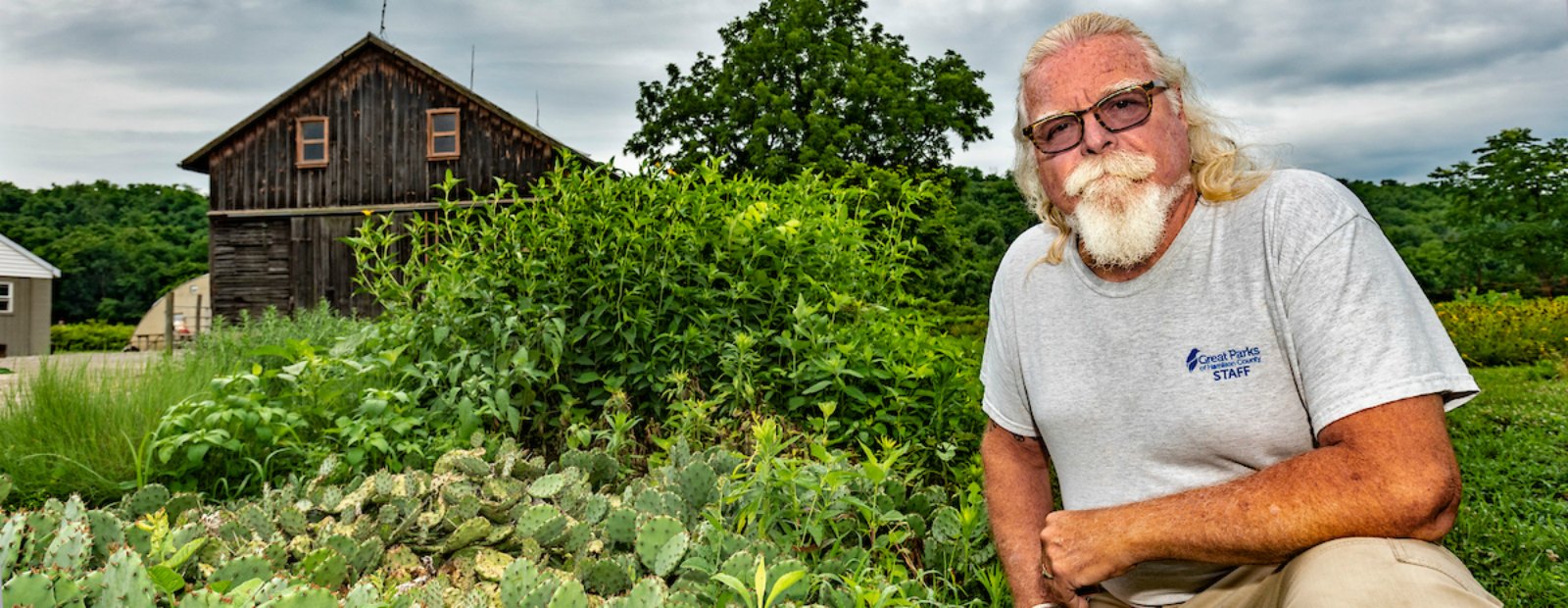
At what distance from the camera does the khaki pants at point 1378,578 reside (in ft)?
4.99

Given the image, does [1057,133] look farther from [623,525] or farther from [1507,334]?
[1507,334]

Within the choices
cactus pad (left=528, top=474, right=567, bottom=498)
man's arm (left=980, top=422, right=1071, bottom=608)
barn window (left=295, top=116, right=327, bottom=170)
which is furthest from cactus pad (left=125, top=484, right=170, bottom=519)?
barn window (left=295, top=116, right=327, bottom=170)

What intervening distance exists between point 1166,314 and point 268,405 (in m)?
3.10

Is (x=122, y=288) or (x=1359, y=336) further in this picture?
(x=122, y=288)

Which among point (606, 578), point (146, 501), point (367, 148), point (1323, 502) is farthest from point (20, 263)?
point (367, 148)

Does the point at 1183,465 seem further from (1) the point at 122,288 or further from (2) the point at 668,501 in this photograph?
(1) the point at 122,288

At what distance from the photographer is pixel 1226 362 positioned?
1.83 meters

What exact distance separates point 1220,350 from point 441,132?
74.7 ft

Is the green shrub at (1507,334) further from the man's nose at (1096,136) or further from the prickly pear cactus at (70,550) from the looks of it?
the prickly pear cactus at (70,550)

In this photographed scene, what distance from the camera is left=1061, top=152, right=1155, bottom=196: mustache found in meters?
2.01

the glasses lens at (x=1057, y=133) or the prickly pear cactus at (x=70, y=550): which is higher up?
the glasses lens at (x=1057, y=133)

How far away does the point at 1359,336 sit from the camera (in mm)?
1622

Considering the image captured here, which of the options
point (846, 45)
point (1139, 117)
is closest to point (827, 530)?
point (1139, 117)

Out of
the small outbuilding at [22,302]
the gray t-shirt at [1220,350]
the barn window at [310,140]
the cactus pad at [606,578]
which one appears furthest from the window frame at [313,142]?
the gray t-shirt at [1220,350]
